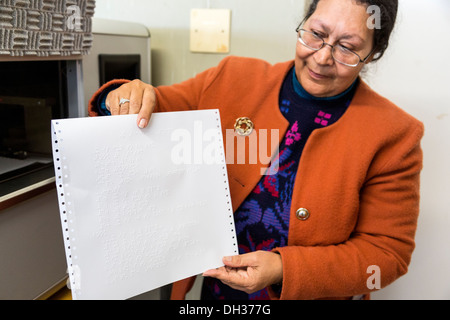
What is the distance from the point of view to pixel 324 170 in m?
0.81

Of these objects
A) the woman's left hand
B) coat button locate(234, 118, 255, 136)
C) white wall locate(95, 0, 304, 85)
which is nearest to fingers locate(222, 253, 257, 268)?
the woman's left hand

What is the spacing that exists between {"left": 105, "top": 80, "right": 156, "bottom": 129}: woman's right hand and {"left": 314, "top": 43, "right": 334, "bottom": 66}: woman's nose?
36 cm

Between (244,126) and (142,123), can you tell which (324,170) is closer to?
(244,126)

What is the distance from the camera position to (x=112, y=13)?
129cm

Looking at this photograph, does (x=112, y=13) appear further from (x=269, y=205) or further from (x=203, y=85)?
(x=269, y=205)

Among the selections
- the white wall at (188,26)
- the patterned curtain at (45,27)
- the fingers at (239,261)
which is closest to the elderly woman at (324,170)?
the fingers at (239,261)

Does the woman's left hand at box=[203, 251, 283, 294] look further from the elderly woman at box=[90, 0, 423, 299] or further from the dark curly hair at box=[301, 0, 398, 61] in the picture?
the dark curly hair at box=[301, 0, 398, 61]

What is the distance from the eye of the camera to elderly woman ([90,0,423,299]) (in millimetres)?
753

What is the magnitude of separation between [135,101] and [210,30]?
24.1 inches

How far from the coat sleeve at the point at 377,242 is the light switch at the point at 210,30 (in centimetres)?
67

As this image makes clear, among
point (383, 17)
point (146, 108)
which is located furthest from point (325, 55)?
point (146, 108)

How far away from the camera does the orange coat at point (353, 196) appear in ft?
2.58

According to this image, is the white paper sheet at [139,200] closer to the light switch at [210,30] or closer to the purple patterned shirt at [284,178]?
the purple patterned shirt at [284,178]
